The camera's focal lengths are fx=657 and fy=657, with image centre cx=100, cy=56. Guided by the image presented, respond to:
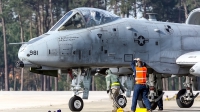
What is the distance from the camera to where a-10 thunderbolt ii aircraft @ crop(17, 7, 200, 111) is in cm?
2259

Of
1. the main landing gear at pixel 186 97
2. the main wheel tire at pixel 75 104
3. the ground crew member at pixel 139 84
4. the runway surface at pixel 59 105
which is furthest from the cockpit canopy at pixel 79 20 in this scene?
the main landing gear at pixel 186 97

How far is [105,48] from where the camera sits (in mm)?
23266

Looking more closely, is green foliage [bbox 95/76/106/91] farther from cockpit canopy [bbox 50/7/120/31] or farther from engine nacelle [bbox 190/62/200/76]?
engine nacelle [bbox 190/62/200/76]

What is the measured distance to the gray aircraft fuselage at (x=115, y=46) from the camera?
73.8ft

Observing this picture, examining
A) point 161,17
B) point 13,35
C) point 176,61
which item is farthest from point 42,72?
point 13,35

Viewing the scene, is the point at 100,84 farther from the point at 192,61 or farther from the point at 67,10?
the point at 192,61

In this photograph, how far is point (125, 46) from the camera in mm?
23625

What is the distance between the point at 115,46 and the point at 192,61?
2880 millimetres

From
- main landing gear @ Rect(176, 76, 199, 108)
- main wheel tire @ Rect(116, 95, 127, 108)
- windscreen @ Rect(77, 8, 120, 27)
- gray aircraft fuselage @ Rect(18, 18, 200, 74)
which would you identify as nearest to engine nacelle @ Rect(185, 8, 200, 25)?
gray aircraft fuselage @ Rect(18, 18, 200, 74)

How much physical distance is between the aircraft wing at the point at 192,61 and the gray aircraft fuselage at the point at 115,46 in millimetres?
265

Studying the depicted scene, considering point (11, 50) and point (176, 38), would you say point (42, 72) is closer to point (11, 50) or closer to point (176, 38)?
point (176, 38)

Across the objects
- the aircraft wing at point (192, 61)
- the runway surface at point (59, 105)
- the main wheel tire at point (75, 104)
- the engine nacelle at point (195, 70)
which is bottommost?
the runway surface at point (59, 105)

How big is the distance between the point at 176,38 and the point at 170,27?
509 mm

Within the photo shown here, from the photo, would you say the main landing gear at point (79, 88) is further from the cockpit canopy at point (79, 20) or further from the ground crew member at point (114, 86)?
the cockpit canopy at point (79, 20)
